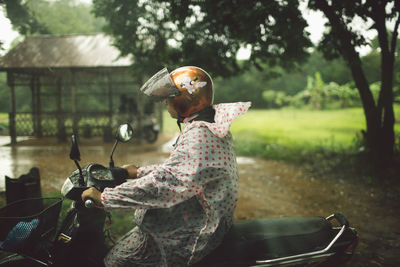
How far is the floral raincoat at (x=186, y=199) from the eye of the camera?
5.23 feet

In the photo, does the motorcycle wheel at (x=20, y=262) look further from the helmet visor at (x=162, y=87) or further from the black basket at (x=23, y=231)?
the helmet visor at (x=162, y=87)

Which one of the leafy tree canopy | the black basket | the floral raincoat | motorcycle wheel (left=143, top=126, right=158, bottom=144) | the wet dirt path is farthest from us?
motorcycle wheel (left=143, top=126, right=158, bottom=144)

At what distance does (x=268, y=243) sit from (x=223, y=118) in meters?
0.75

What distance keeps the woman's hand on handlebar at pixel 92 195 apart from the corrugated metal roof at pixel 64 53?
1110 cm

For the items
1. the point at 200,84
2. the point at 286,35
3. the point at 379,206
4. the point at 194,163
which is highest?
the point at 286,35

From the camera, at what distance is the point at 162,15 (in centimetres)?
678

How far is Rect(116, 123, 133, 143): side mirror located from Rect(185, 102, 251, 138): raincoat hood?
0.62 m

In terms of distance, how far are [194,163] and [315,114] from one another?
18.3m

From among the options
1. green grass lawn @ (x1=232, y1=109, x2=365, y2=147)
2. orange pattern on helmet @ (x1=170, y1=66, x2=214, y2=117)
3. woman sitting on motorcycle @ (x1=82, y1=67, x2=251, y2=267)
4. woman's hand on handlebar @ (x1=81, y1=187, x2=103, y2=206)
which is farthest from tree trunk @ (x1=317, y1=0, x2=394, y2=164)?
woman's hand on handlebar @ (x1=81, y1=187, x2=103, y2=206)

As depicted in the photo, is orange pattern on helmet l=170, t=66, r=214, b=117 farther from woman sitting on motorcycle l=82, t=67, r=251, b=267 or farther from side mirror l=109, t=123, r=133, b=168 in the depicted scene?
side mirror l=109, t=123, r=133, b=168

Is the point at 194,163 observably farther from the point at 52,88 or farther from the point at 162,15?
the point at 52,88

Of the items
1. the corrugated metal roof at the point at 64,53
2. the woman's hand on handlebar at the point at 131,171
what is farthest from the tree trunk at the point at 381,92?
the corrugated metal roof at the point at 64,53

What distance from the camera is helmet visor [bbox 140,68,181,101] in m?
1.86

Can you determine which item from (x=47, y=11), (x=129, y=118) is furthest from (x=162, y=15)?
(x=129, y=118)
